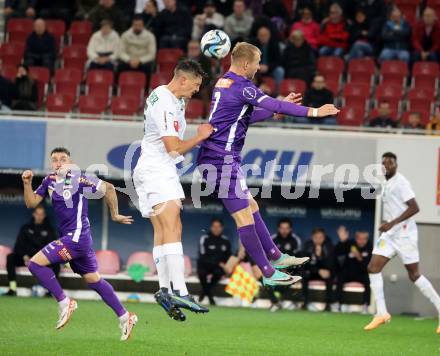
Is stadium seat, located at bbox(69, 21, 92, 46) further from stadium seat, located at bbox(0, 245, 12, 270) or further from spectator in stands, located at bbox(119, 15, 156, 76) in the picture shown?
stadium seat, located at bbox(0, 245, 12, 270)

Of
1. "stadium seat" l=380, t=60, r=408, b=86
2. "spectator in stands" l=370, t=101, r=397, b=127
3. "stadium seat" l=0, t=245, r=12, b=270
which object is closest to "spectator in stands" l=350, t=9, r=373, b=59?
"stadium seat" l=380, t=60, r=408, b=86

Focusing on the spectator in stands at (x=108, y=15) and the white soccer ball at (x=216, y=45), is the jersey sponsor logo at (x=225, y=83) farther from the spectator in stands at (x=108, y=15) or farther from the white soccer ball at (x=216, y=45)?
the spectator in stands at (x=108, y=15)

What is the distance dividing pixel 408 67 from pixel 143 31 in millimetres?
5128

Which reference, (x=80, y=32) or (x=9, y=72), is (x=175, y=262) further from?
(x=80, y=32)

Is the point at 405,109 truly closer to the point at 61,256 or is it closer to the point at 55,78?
the point at 55,78

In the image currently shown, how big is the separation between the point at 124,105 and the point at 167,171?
9524mm

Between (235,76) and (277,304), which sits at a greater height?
(235,76)

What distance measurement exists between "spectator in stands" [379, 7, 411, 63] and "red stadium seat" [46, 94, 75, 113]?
19.7ft

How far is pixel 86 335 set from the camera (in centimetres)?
1263

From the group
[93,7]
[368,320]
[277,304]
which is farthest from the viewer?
[93,7]

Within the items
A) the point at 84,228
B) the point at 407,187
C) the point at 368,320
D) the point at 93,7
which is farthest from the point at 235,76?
the point at 93,7

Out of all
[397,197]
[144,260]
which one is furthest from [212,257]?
[397,197]

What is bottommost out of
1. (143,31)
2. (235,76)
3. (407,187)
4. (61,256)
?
(61,256)

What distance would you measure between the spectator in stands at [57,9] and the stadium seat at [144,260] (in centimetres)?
540
